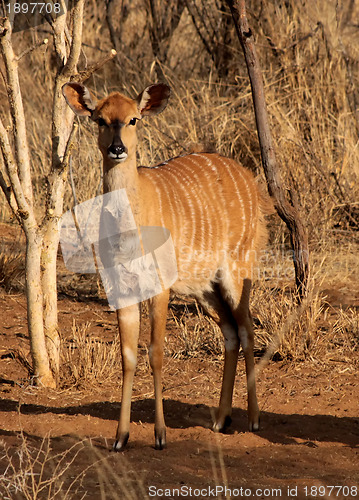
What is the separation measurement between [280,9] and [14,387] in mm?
5706

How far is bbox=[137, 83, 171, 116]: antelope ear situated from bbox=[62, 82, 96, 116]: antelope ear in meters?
0.26

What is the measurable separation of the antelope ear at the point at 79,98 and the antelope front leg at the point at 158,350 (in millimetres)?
1039

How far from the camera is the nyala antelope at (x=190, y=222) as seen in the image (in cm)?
373

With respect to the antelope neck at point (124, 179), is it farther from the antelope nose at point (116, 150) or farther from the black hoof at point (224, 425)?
the black hoof at point (224, 425)

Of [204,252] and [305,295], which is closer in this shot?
[204,252]

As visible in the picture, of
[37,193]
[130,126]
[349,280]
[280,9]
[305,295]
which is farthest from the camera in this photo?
[280,9]

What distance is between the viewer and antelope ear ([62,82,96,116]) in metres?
3.84

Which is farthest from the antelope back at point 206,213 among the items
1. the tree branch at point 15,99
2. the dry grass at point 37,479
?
the dry grass at point 37,479

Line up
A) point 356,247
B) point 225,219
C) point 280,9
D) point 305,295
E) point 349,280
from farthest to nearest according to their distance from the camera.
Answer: point 280,9 → point 356,247 → point 349,280 → point 305,295 → point 225,219

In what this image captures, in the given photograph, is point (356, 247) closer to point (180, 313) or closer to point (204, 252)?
point (180, 313)

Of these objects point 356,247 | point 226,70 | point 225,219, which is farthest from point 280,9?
point 225,219

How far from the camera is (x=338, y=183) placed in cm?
701

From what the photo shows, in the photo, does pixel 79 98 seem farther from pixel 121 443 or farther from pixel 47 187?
pixel 121 443

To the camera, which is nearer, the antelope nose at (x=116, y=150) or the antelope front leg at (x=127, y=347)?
the antelope nose at (x=116, y=150)
